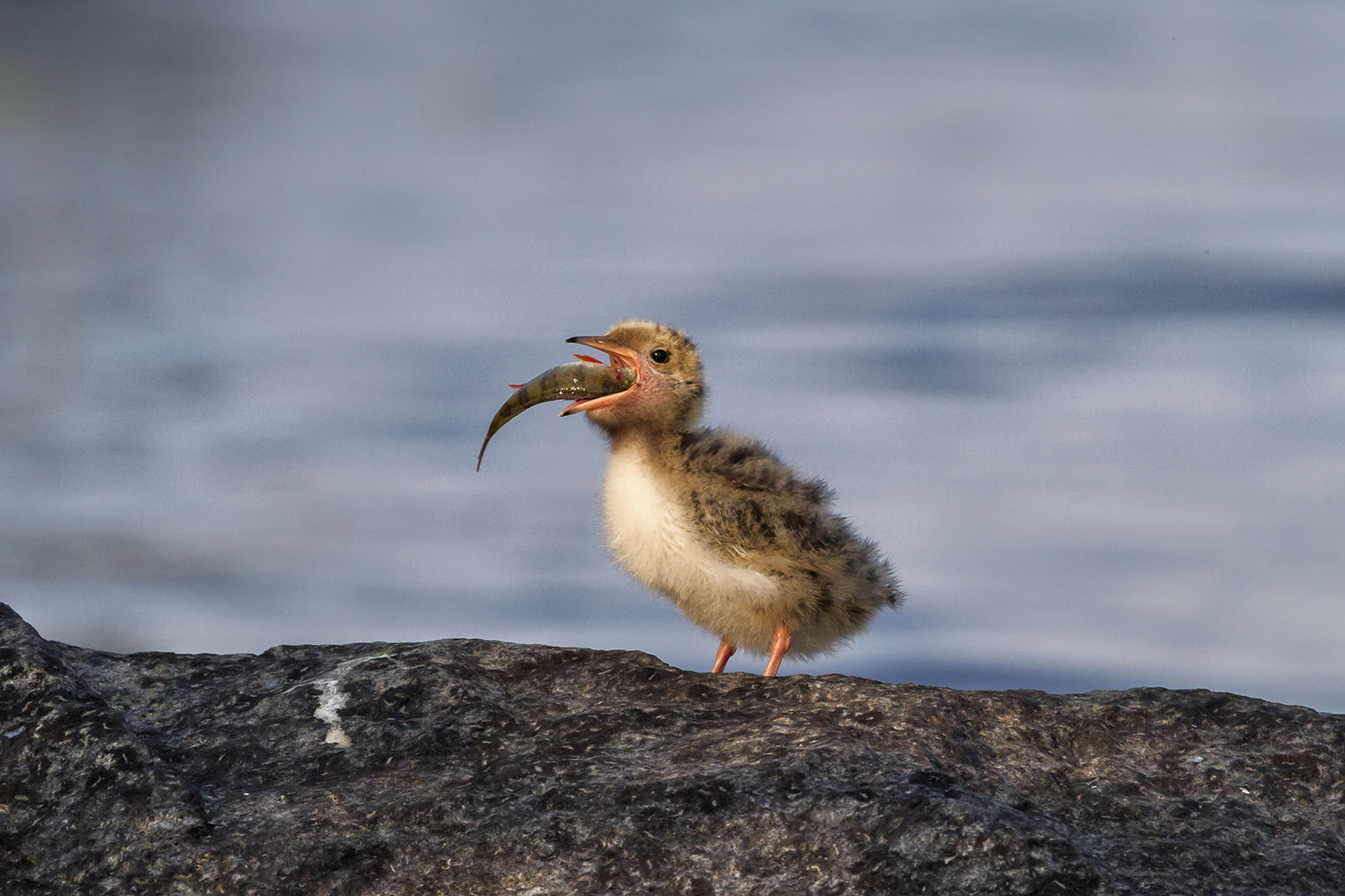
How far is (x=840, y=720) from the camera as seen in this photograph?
520 cm

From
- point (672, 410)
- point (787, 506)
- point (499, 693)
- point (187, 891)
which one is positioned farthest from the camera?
point (672, 410)

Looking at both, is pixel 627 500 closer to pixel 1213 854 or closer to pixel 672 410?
pixel 672 410

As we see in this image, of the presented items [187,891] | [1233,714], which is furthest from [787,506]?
[187,891]

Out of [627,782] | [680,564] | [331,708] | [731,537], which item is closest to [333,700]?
[331,708]

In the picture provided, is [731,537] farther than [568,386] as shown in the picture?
No

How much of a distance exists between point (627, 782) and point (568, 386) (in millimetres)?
3071

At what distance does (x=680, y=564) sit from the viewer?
21.9ft

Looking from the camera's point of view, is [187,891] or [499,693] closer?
[187,891]

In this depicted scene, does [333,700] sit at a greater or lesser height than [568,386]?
lesser

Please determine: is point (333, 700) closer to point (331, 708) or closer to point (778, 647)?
point (331, 708)

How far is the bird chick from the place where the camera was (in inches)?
261

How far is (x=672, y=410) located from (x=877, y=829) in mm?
3268

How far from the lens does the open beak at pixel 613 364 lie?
23.9 feet

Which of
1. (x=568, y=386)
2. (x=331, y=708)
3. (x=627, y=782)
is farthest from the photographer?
(x=568, y=386)
